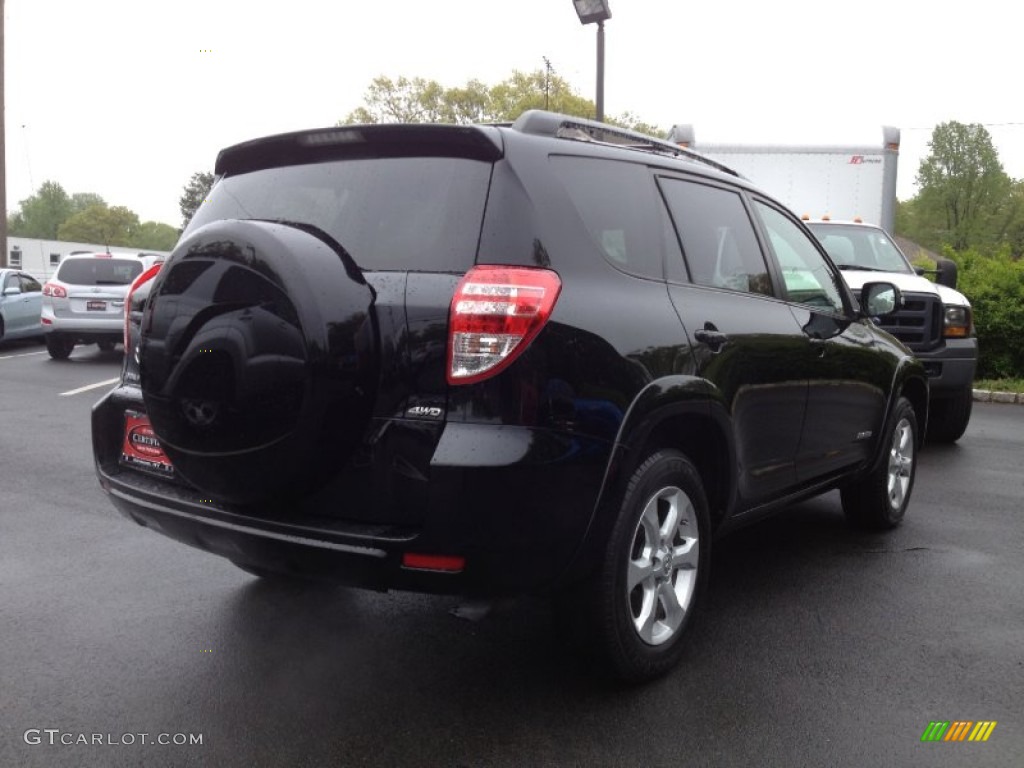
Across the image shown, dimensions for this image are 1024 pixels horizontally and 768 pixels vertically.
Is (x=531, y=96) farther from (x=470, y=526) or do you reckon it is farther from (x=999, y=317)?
(x=470, y=526)

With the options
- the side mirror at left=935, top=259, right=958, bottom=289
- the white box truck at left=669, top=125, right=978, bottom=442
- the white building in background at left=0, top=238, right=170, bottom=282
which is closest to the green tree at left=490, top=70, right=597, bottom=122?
the white building in background at left=0, top=238, right=170, bottom=282

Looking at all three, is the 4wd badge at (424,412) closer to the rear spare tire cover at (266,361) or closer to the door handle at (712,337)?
the rear spare tire cover at (266,361)

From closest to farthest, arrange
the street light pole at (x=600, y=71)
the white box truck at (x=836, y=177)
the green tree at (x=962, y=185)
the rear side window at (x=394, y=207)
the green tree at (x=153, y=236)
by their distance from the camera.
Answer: the rear side window at (x=394, y=207) → the white box truck at (x=836, y=177) → the street light pole at (x=600, y=71) → the green tree at (x=962, y=185) → the green tree at (x=153, y=236)

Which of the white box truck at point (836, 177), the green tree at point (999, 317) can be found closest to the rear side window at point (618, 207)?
the white box truck at point (836, 177)

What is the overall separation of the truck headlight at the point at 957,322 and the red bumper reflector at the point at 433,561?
6986mm

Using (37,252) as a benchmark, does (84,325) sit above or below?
below

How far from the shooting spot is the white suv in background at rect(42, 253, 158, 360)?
49.3 ft

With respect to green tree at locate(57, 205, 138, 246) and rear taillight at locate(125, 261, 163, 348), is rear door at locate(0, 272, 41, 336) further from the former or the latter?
green tree at locate(57, 205, 138, 246)

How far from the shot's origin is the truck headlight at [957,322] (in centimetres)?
859

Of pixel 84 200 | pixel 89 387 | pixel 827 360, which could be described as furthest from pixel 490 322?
pixel 84 200

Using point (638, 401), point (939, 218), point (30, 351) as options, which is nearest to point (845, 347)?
point (638, 401)

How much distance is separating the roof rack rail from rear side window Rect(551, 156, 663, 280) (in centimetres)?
13

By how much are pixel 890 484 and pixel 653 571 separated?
2.68 metres

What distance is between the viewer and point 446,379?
2.80 meters
